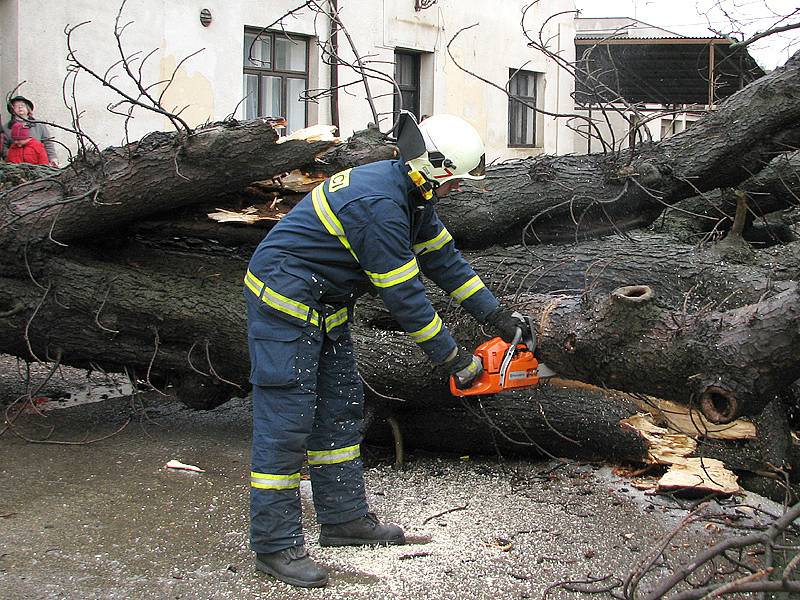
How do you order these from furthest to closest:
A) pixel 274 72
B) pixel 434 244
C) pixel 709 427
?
pixel 274 72 < pixel 709 427 < pixel 434 244

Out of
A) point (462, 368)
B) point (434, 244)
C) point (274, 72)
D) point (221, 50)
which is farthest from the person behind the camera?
point (274, 72)

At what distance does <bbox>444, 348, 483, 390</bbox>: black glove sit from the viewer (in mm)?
3570

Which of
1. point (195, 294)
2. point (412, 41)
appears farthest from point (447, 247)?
point (412, 41)

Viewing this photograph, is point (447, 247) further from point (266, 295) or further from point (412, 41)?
point (412, 41)

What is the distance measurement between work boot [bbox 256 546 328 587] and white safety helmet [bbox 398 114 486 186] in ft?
4.97

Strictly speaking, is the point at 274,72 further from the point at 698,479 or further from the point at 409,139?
the point at 698,479

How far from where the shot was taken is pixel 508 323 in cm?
377

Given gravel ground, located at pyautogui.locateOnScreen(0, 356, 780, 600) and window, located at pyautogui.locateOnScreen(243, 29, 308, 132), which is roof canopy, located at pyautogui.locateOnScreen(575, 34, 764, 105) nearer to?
window, located at pyautogui.locateOnScreen(243, 29, 308, 132)

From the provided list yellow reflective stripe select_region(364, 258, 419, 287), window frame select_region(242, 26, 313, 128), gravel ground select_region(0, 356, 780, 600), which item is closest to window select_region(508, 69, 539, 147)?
window frame select_region(242, 26, 313, 128)

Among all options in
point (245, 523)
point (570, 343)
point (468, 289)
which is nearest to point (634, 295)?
point (570, 343)

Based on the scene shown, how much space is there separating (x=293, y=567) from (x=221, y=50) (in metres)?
9.65

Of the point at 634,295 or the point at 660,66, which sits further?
the point at 660,66

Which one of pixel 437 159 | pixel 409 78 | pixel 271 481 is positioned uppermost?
pixel 409 78

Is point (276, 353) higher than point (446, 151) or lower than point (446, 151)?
lower
